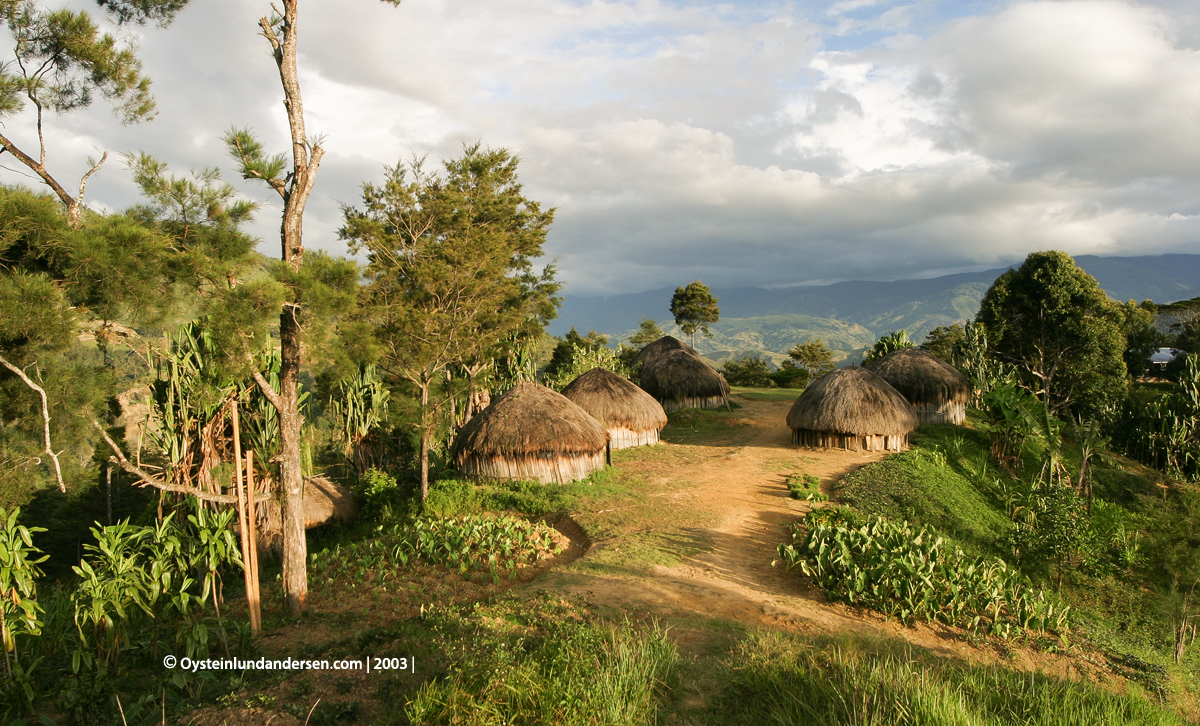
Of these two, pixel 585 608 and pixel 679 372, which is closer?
pixel 585 608

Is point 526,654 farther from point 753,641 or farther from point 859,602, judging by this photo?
point 859,602

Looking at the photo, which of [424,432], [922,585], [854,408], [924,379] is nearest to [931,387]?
[924,379]

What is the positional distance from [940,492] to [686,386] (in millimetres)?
9744

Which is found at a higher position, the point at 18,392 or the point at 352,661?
the point at 18,392

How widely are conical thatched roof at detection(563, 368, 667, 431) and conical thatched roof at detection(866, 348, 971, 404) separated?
674 centimetres

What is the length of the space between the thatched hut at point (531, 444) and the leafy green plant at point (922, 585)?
4984 mm

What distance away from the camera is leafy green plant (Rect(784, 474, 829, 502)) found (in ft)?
33.6

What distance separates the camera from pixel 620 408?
15086 mm

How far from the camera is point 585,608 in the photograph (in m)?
5.96

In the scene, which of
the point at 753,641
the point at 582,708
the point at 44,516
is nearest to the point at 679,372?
the point at 753,641

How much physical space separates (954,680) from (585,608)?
10.3 feet

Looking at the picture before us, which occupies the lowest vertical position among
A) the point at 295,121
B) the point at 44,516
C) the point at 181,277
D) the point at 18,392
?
the point at 44,516

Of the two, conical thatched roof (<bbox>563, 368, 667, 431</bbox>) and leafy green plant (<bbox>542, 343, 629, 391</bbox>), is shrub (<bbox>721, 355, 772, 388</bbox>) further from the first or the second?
conical thatched roof (<bbox>563, 368, 667, 431</bbox>)

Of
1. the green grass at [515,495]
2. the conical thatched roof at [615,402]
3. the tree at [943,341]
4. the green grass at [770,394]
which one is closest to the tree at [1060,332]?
the green grass at [770,394]
